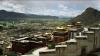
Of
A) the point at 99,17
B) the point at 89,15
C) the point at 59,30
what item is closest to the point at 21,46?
the point at 59,30

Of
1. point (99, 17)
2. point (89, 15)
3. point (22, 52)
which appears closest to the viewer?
point (22, 52)

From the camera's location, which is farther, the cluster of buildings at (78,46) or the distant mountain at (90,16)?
the distant mountain at (90,16)

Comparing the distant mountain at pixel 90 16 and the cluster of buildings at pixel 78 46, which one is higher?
the distant mountain at pixel 90 16

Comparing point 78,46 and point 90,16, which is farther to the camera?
point 90,16

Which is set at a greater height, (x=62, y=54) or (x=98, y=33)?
(x=98, y=33)

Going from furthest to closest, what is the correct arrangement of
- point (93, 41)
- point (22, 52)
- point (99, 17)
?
1. point (99, 17)
2. point (22, 52)
3. point (93, 41)

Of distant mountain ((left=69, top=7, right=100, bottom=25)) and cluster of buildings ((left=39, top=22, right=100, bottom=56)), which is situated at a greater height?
distant mountain ((left=69, top=7, right=100, bottom=25))

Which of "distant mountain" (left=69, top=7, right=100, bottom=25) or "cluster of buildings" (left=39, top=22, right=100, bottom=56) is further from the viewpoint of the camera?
"distant mountain" (left=69, top=7, right=100, bottom=25)

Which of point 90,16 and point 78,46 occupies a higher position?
point 90,16

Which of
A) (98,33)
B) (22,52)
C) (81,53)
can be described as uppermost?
(98,33)

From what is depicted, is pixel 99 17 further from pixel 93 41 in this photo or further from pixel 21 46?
pixel 93 41

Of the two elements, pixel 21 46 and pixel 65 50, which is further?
pixel 21 46
